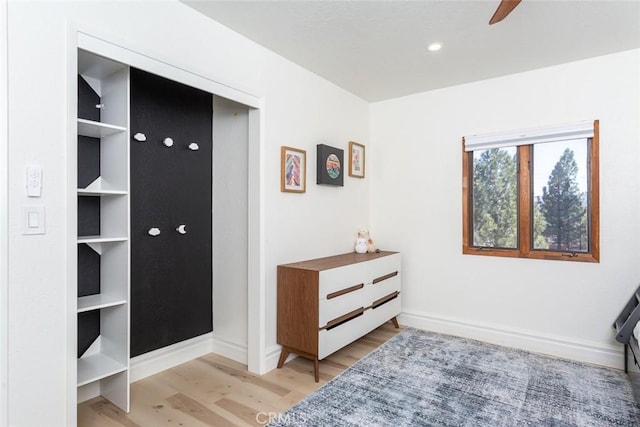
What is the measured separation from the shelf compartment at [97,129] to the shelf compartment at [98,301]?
0.98m

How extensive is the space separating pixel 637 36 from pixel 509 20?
104cm

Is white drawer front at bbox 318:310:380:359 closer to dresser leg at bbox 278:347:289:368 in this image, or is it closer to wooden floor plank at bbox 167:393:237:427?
dresser leg at bbox 278:347:289:368

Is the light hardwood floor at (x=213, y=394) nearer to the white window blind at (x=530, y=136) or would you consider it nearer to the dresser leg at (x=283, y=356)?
the dresser leg at (x=283, y=356)

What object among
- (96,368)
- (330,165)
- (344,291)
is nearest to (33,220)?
(96,368)

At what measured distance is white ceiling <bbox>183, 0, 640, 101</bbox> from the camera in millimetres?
2219

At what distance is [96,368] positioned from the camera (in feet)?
6.84

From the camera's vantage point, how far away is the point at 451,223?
11.9 feet

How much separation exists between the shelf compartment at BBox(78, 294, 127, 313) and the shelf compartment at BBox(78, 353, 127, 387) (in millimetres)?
353

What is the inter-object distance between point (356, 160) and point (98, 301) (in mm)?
2667

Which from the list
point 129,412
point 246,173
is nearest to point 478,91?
point 246,173

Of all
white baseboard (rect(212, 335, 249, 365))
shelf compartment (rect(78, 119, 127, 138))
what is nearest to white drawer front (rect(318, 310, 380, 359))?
white baseboard (rect(212, 335, 249, 365))

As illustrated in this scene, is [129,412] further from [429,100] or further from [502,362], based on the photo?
[429,100]

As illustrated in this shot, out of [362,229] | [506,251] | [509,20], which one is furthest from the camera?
[362,229]

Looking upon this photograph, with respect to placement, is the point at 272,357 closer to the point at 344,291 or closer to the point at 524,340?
the point at 344,291
